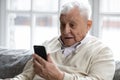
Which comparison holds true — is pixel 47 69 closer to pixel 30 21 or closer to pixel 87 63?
pixel 87 63

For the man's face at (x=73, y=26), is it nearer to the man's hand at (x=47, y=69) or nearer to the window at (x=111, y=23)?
the man's hand at (x=47, y=69)

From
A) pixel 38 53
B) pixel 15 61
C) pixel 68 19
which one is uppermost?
pixel 68 19

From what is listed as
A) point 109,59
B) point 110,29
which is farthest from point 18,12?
point 109,59

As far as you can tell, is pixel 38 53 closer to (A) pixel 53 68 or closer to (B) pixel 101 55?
(A) pixel 53 68

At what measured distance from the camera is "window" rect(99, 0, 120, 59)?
240cm

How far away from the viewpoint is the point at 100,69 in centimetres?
162

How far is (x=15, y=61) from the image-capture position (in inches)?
89.8

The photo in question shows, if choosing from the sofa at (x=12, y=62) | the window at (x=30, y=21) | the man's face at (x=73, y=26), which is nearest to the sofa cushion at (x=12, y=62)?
→ the sofa at (x=12, y=62)

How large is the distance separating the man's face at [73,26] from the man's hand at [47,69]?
21 cm

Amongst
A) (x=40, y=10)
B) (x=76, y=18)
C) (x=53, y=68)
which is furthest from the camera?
(x=40, y=10)

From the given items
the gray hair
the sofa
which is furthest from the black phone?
the sofa

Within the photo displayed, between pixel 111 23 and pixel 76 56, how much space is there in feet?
2.66

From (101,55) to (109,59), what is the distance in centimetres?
5

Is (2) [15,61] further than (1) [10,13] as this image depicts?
No
